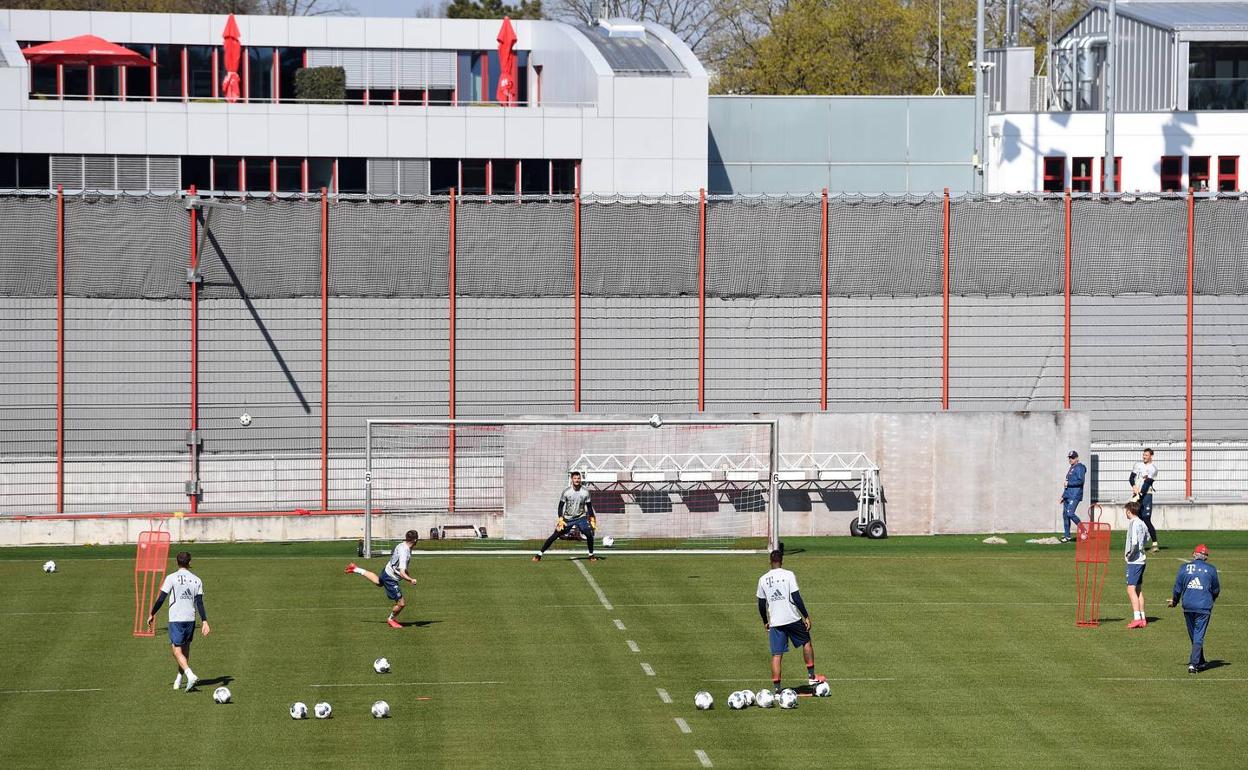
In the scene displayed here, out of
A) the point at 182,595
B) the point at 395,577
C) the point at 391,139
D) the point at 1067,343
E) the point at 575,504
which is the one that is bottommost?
the point at 395,577

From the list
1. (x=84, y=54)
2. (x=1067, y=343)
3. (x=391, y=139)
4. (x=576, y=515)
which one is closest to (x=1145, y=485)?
(x=1067, y=343)

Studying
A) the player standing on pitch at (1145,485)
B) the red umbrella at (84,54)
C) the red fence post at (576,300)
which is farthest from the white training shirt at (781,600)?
the red umbrella at (84,54)

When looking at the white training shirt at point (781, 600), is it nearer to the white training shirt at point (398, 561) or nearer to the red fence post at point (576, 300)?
the white training shirt at point (398, 561)

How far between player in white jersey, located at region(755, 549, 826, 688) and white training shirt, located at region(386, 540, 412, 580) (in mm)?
6496

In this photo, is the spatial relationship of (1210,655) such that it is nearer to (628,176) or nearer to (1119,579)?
(1119,579)

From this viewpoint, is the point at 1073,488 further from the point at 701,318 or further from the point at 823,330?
the point at 701,318

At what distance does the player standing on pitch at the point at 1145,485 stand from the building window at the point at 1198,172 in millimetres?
27614

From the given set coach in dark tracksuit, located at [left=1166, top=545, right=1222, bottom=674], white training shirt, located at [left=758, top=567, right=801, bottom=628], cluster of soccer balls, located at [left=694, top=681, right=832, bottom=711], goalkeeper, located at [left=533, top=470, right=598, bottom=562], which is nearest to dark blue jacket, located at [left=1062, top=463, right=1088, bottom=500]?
goalkeeper, located at [left=533, top=470, right=598, bottom=562]

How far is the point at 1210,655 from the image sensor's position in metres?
22.9

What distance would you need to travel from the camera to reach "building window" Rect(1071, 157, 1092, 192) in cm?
5872

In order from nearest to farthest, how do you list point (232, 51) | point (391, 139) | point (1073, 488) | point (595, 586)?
1. point (595, 586)
2. point (1073, 488)
3. point (391, 139)
4. point (232, 51)

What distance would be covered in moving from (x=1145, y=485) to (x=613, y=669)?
1497 centimetres

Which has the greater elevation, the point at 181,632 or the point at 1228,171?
the point at 1228,171

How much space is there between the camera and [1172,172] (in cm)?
5903
